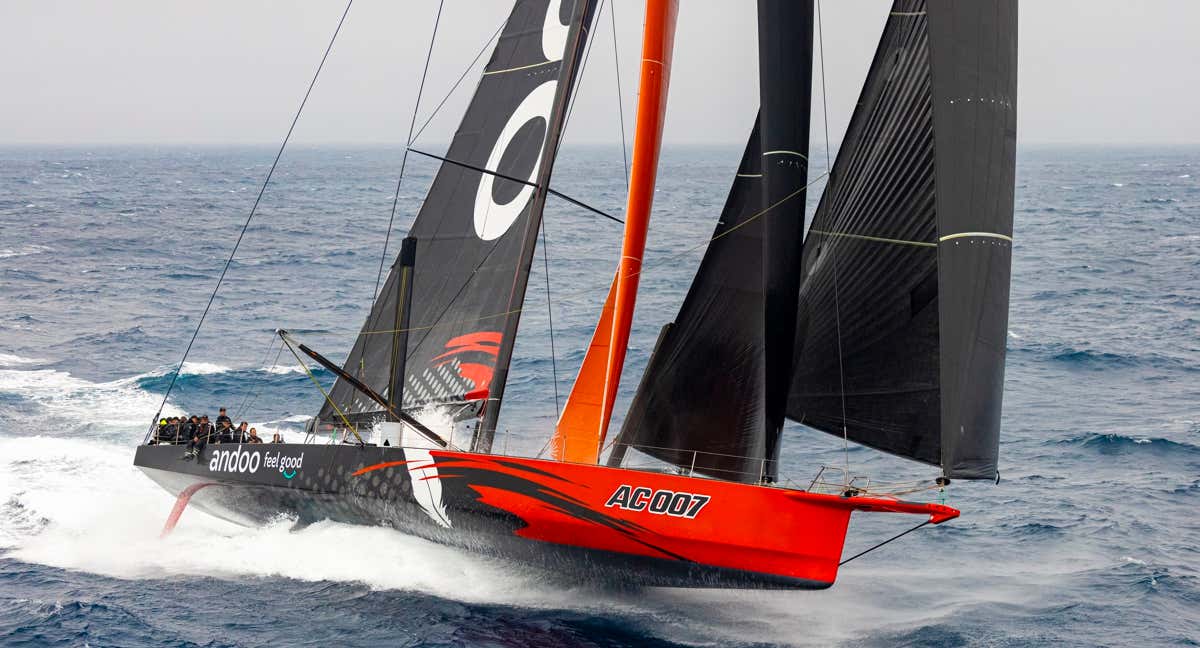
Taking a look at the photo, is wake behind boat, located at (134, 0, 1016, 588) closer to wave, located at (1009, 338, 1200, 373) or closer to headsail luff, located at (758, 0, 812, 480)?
headsail luff, located at (758, 0, 812, 480)

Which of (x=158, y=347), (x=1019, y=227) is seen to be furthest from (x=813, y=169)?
(x=158, y=347)

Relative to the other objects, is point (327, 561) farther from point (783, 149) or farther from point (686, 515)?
point (783, 149)

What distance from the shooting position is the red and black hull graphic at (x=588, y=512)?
14.7m

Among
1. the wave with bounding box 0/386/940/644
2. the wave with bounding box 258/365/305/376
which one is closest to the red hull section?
the wave with bounding box 0/386/940/644

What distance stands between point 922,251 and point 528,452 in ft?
35.8

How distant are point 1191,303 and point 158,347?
107 feet

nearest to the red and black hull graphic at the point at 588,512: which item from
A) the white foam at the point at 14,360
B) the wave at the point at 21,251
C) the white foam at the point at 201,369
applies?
the white foam at the point at 201,369

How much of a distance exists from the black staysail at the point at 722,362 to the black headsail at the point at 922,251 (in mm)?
668

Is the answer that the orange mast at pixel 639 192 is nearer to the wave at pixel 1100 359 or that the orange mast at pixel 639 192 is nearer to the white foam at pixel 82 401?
the white foam at pixel 82 401

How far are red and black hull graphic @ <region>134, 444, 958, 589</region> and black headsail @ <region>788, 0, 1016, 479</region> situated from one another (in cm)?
127

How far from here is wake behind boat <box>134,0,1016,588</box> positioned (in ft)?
43.1

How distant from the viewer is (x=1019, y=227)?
2591 inches

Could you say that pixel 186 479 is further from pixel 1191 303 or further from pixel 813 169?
pixel 813 169

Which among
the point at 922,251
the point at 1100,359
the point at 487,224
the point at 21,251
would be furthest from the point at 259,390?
the point at 21,251
